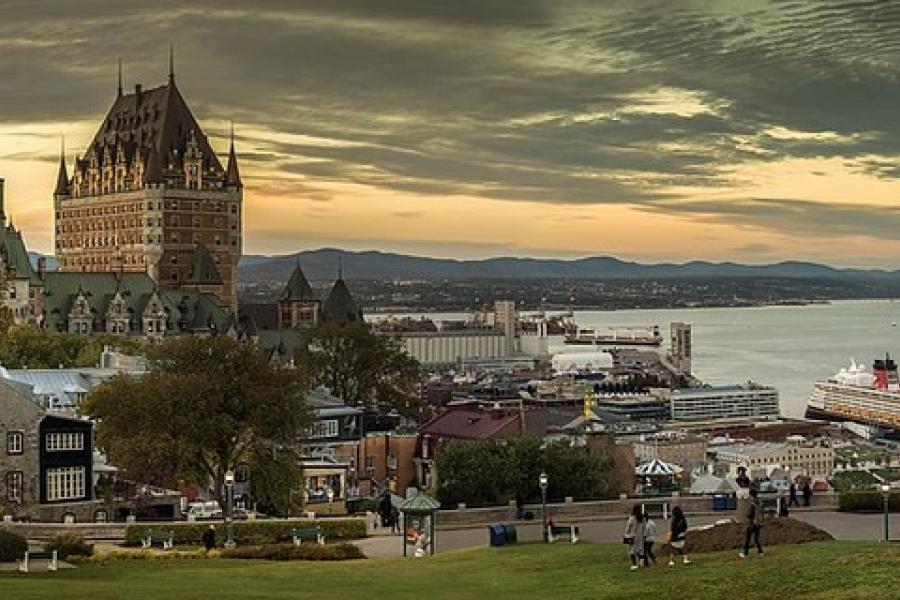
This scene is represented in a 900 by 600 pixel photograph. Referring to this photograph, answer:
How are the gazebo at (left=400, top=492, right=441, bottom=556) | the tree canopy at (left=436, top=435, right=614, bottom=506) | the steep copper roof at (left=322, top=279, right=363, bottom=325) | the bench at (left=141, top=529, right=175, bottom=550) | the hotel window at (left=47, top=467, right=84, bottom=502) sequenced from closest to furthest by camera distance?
the gazebo at (left=400, top=492, right=441, bottom=556) → the bench at (left=141, top=529, right=175, bottom=550) → the hotel window at (left=47, top=467, right=84, bottom=502) → the tree canopy at (left=436, top=435, right=614, bottom=506) → the steep copper roof at (left=322, top=279, right=363, bottom=325)

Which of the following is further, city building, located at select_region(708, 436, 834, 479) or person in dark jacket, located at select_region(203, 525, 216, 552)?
city building, located at select_region(708, 436, 834, 479)

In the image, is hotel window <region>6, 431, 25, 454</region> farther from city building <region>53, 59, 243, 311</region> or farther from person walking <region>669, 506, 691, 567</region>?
city building <region>53, 59, 243, 311</region>

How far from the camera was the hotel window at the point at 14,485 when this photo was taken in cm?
4884

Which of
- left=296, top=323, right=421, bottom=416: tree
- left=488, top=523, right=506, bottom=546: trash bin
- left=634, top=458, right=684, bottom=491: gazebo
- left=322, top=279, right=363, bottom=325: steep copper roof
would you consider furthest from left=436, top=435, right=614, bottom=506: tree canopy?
left=322, top=279, right=363, bottom=325: steep copper roof

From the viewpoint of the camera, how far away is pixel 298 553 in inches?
1375

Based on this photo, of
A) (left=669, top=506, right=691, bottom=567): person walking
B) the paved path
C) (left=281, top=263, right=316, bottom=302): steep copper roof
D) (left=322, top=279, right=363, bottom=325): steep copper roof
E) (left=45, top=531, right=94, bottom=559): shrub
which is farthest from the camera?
(left=281, top=263, right=316, bottom=302): steep copper roof

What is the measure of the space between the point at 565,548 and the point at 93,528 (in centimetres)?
1517

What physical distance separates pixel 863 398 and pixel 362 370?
3988 inches

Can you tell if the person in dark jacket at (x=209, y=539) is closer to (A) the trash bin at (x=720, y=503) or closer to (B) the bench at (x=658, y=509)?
(B) the bench at (x=658, y=509)

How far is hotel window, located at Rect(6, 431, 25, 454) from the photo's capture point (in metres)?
48.8

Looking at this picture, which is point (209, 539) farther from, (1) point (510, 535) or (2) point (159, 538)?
(1) point (510, 535)

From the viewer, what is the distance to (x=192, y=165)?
162 metres

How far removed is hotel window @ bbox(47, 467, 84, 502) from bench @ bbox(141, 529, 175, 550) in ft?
36.2

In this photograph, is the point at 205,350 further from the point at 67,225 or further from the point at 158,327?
the point at 67,225
